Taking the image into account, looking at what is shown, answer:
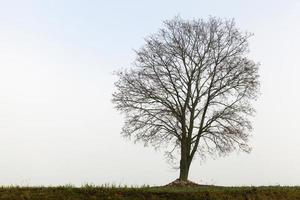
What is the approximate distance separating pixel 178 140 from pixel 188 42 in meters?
7.02

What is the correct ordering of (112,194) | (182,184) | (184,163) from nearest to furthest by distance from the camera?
1. (112,194)
2. (182,184)
3. (184,163)

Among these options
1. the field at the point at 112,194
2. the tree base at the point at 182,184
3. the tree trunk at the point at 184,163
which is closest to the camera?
the field at the point at 112,194

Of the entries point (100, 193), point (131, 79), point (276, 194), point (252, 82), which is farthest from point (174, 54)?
point (100, 193)

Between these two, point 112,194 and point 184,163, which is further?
point 184,163

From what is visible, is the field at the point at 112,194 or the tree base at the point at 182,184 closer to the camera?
the field at the point at 112,194

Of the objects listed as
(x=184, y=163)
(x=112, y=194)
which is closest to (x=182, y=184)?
(x=184, y=163)

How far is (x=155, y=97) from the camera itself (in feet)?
119

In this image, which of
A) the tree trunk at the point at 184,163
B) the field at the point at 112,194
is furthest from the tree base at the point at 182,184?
the field at the point at 112,194

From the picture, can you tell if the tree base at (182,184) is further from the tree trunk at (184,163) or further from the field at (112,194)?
the field at (112,194)

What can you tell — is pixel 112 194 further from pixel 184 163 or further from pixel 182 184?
pixel 184 163

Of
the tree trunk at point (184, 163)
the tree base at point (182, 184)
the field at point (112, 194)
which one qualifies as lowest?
the field at point (112, 194)

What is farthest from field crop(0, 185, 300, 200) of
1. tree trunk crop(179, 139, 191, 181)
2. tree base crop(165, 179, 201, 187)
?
tree trunk crop(179, 139, 191, 181)

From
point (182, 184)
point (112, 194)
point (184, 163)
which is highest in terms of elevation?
point (184, 163)

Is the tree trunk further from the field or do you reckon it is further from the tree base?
the field
